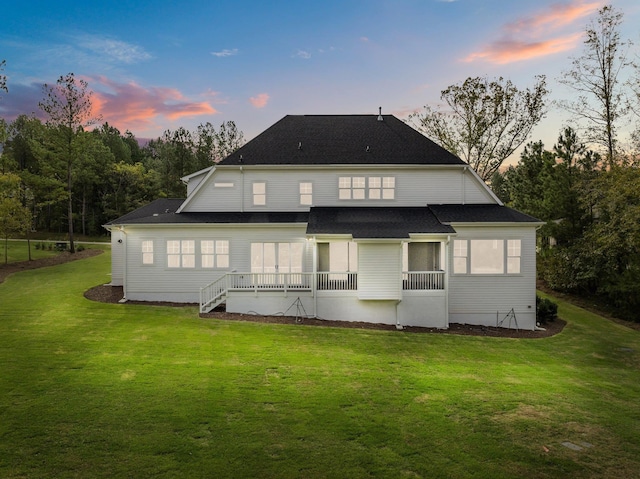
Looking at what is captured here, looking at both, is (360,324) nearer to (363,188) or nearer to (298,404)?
(363,188)

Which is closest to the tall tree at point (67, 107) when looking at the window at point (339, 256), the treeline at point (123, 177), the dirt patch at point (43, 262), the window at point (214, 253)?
the dirt patch at point (43, 262)

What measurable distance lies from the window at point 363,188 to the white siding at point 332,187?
20 centimetres

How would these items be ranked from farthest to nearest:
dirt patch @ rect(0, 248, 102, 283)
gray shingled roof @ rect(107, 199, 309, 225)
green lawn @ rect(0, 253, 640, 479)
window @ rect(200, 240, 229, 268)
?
dirt patch @ rect(0, 248, 102, 283)
window @ rect(200, 240, 229, 268)
gray shingled roof @ rect(107, 199, 309, 225)
green lawn @ rect(0, 253, 640, 479)

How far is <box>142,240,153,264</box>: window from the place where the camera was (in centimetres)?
1906

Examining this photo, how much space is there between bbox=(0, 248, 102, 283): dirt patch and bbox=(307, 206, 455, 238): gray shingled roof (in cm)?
2146

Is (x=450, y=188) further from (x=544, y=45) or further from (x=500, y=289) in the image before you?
(x=544, y=45)

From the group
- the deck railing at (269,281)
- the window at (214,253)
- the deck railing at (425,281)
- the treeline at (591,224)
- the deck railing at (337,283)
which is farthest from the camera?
the treeline at (591,224)

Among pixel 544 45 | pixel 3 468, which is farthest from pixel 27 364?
pixel 544 45

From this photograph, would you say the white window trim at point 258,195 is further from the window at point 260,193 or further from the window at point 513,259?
the window at point 513,259

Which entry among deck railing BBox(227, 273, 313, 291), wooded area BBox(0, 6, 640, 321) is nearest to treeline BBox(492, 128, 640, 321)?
wooded area BBox(0, 6, 640, 321)

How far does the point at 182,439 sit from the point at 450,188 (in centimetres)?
1807

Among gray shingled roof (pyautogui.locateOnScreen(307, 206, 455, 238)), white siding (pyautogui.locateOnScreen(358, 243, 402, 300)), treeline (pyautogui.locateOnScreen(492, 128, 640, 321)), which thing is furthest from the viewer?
treeline (pyautogui.locateOnScreen(492, 128, 640, 321))

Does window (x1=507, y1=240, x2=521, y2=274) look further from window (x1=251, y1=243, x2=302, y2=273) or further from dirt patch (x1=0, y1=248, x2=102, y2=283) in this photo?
dirt patch (x1=0, y1=248, x2=102, y2=283)

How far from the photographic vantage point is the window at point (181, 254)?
19016 millimetres
